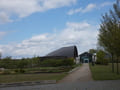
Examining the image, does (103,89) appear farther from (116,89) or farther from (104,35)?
(104,35)

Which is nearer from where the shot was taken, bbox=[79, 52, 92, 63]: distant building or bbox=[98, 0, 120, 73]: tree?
bbox=[98, 0, 120, 73]: tree

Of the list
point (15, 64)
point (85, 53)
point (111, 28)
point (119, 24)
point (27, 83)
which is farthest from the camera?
point (85, 53)

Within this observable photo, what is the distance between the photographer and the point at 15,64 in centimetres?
3919

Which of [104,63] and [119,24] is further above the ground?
[119,24]

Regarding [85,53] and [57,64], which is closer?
[57,64]

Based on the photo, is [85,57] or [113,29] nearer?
[113,29]

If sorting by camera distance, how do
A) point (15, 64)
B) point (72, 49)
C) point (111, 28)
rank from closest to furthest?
point (111, 28)
point (15, 64)
point (72, 49)

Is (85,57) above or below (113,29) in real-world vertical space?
below

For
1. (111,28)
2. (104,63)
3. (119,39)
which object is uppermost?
(111,28)

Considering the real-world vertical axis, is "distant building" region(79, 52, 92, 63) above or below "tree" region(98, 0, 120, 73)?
below

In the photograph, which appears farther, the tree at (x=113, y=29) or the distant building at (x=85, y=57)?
the distant building at (x=85, y=57)

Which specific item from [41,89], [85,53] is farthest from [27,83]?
[85,53]

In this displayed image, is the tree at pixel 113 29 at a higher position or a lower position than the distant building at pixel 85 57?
higher

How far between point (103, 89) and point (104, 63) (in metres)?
43.1
